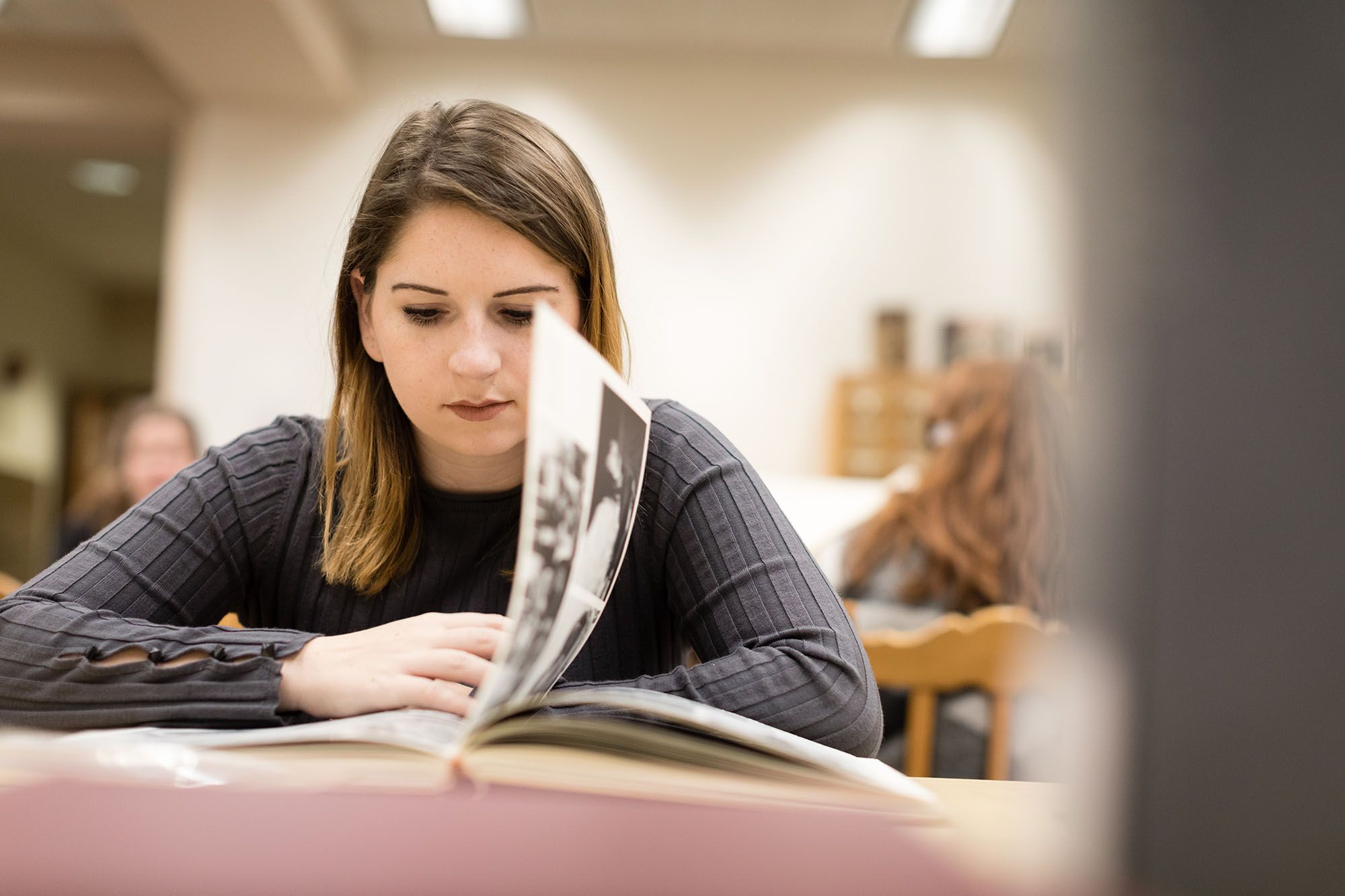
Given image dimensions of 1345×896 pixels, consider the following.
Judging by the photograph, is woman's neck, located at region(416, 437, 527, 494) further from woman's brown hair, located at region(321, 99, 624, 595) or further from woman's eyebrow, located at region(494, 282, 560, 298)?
woman's eyebrow, located at region(494, 282, 560, 298)

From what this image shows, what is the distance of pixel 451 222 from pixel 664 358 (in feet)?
12.2

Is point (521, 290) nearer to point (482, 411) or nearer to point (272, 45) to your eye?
point (482, 411)

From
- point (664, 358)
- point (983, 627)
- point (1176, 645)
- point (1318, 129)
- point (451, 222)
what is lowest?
point (983, 627)

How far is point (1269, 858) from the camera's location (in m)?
0.20

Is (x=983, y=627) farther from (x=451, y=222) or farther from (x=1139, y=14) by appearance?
(x=1139, y=14)

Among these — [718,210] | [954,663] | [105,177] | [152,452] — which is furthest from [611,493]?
[105,177]

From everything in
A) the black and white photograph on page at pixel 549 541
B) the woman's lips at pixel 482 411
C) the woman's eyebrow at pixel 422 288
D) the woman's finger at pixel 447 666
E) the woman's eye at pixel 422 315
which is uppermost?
the woman's eyebrow at pixel 422 288

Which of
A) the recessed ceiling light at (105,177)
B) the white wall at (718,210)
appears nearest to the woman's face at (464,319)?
the white wall at (718,210)

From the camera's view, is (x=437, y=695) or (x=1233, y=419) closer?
(x=1233, y=419)

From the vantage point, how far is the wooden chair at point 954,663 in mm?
1360

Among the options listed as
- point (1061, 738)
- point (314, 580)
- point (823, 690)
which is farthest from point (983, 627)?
point (1061, 738)

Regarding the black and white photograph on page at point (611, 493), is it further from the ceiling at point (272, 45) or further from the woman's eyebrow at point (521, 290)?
the ceiling at point (272, 45)

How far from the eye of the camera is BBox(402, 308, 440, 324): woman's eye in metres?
0.90

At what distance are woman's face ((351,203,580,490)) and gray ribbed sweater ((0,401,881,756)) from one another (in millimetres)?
117
